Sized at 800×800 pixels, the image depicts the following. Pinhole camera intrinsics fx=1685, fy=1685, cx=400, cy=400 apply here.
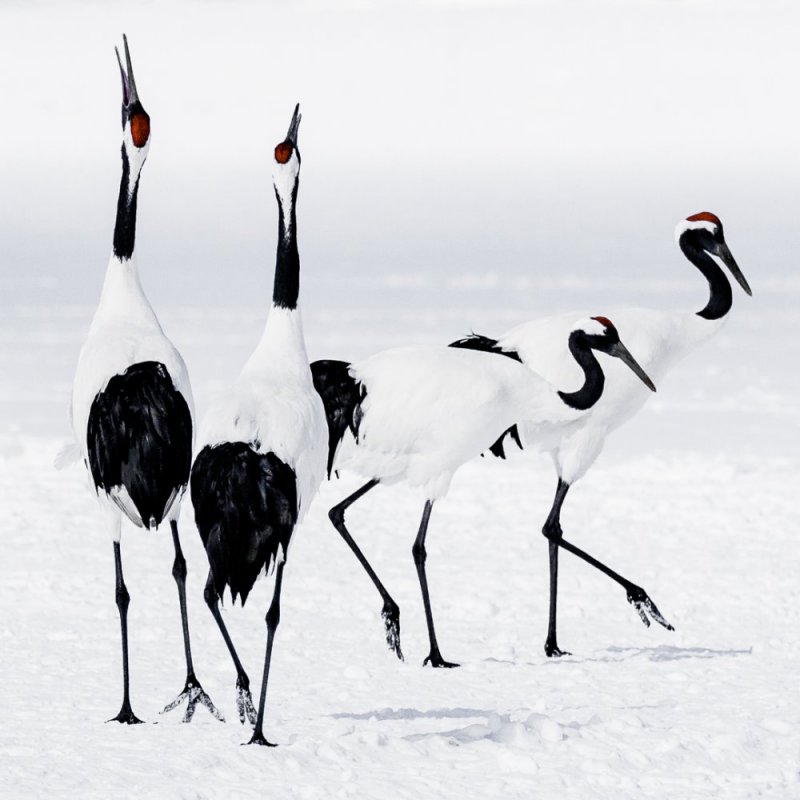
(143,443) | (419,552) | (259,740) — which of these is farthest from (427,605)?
(143,443)

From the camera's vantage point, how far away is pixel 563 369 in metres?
7.82

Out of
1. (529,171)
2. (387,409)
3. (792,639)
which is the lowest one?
(792,639)

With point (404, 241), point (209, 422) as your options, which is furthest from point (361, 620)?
point (404, 241)

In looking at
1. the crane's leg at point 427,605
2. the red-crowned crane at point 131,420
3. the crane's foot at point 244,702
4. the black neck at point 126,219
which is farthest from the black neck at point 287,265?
the crane's leg at point 427,605

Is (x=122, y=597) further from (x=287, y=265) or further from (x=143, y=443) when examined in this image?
(x=287, y=265)

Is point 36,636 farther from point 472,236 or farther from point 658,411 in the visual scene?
point 472,236

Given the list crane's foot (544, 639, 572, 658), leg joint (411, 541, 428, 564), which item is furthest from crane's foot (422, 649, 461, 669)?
leg joint (411, 541, 428, 564)

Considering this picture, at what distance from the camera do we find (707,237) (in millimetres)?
8758

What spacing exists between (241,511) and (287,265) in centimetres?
124

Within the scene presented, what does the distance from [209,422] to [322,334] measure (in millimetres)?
13765

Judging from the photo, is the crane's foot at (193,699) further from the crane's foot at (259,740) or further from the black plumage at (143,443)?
the black plumage at (143,443)

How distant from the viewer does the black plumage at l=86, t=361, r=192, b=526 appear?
5492mm

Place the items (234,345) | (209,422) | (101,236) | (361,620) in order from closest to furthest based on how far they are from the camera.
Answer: (209,422) → (361,620) → (234,345) → (101,236)

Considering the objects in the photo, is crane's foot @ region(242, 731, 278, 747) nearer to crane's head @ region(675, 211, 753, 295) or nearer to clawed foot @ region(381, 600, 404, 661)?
clawed foot @ region(381, 600, 404, 661)
